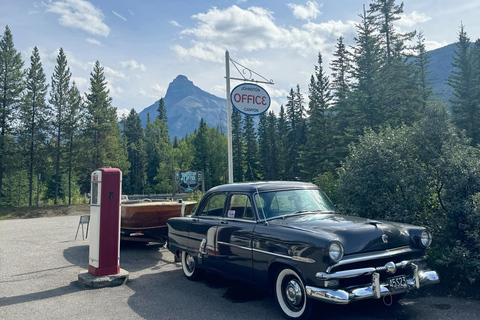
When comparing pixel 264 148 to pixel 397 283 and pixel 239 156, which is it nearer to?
pixel 239 156

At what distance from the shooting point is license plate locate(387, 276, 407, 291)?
4.20m

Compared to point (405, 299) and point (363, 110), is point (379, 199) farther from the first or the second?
point (363, 110)

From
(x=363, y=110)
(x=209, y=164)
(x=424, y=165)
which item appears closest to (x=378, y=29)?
(x=363, y=110)

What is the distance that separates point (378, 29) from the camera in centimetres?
3228

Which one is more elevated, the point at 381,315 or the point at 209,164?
the point at 209,164

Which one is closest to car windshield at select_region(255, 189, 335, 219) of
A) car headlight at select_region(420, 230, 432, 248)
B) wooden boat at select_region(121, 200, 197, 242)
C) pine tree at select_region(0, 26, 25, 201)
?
car headlight at select_region(420, 230, 432, 248)

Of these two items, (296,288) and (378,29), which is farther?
(378,29)

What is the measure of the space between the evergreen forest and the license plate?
5.16 ft

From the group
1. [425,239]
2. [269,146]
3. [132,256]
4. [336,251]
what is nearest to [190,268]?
[132,256]

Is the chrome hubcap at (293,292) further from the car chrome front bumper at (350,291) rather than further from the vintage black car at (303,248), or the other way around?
the car chrome front bumper at (350,291)

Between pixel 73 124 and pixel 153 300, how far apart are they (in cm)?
4056

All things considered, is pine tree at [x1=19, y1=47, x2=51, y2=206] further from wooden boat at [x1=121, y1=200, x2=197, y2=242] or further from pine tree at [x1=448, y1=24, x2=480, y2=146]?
pine tree at [x1=448, y1=24, x2=480, y2=146]

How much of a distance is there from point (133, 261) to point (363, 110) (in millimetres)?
22240

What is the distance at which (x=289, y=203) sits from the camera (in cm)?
549
